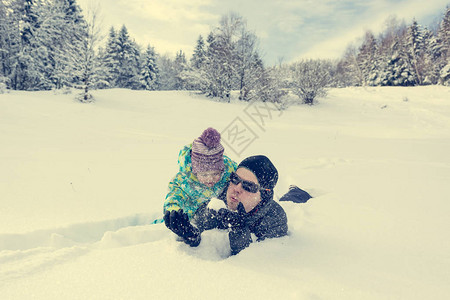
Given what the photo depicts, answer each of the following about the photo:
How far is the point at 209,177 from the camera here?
1942 mm

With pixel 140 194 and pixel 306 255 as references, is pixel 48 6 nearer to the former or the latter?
pixel 140 194

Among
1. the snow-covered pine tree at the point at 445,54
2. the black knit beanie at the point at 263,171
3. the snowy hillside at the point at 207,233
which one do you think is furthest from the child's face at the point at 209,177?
the snow-covered pine tree at the point at 445,54

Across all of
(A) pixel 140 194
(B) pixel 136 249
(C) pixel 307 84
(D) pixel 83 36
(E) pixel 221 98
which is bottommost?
(A) pixel 140 194

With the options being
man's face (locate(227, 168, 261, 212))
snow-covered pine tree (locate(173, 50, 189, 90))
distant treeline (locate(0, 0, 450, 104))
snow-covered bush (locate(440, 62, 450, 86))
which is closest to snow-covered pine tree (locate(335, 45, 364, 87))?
distant treeline (locate(0, 0, 450, 104))

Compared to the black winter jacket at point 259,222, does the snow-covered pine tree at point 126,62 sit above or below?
above

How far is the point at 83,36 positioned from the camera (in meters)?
12.7

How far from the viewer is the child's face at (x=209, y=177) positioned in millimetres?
1932

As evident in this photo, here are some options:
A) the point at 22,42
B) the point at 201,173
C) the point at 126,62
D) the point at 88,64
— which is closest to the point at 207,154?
the point at 201,173

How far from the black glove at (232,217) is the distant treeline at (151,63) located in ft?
41.3

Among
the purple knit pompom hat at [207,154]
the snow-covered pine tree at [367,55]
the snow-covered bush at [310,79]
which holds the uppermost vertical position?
the snow-covered pine tree at [367,55]

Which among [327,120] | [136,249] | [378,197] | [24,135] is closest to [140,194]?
[136,249]

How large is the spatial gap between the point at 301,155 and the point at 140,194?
133 inches

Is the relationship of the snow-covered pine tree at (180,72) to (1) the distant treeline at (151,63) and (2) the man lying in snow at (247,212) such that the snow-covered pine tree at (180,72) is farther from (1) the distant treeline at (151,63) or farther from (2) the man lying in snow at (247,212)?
(2) the man lying in snow at (247,212)

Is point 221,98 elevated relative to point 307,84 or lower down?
lower down
